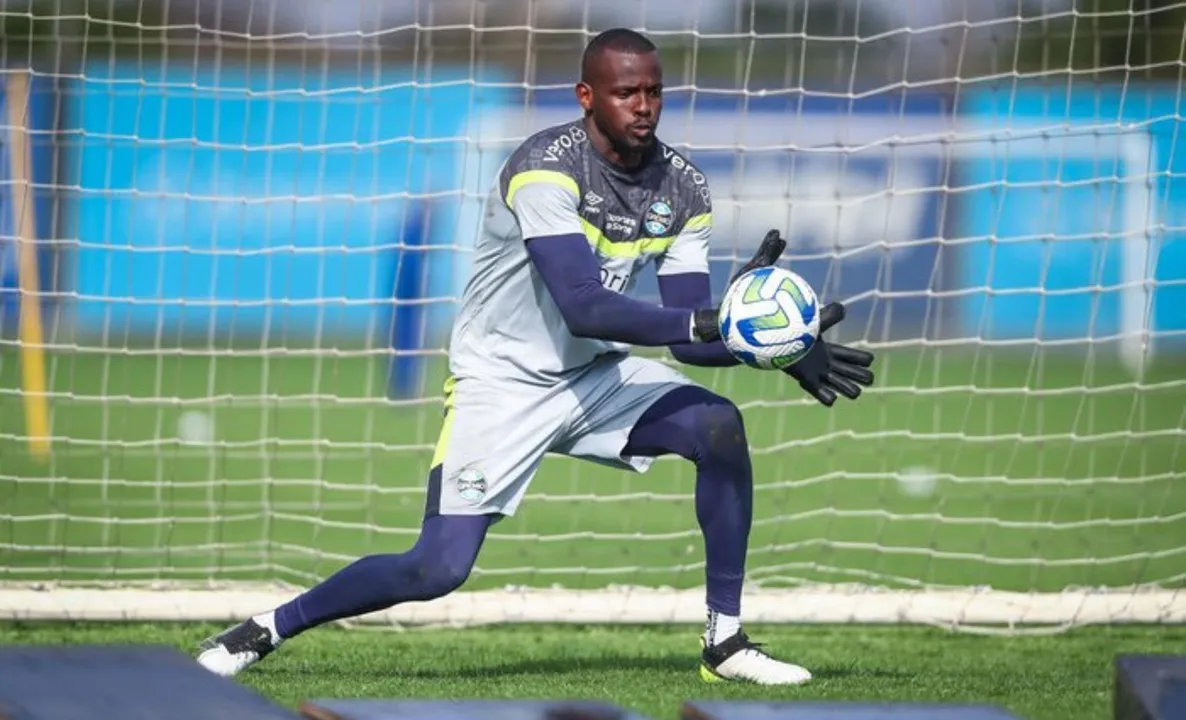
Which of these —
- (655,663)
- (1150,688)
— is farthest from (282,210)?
(1150,688)

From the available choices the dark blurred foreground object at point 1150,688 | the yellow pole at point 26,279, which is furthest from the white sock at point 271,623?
the yellow pole at point 26,279

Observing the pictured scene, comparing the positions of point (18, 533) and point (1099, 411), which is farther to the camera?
point (1099, 411)

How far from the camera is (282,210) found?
48.4 ft

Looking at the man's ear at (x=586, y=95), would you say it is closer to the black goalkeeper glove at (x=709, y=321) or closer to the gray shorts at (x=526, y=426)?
the black goalkeeper glove at (x=709, y=321)

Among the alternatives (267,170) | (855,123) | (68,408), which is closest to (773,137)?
(855,123)

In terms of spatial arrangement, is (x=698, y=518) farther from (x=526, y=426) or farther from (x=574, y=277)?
(x=574, y=277)

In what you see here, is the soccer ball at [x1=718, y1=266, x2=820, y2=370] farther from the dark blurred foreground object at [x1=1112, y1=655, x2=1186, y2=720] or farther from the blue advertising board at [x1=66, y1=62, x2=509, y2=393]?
the blue advertising board at [x1=66, y1=62, x2=509, y2=393]

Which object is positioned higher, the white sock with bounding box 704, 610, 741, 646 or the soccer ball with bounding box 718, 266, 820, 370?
the soccer ball with bounding box 718, 266, 820, 370

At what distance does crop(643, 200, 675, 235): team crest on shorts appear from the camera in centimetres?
602

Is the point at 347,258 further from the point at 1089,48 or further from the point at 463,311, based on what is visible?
the point at 463,311

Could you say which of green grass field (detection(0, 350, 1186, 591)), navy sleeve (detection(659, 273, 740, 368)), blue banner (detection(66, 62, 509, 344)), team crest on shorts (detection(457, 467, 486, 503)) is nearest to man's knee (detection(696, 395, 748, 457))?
navy sleeve (detection(659, 273, 740, 368))

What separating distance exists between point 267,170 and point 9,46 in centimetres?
192

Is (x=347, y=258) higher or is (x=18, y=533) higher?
(x=347, y=258)

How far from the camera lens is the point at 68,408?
1265 cm
